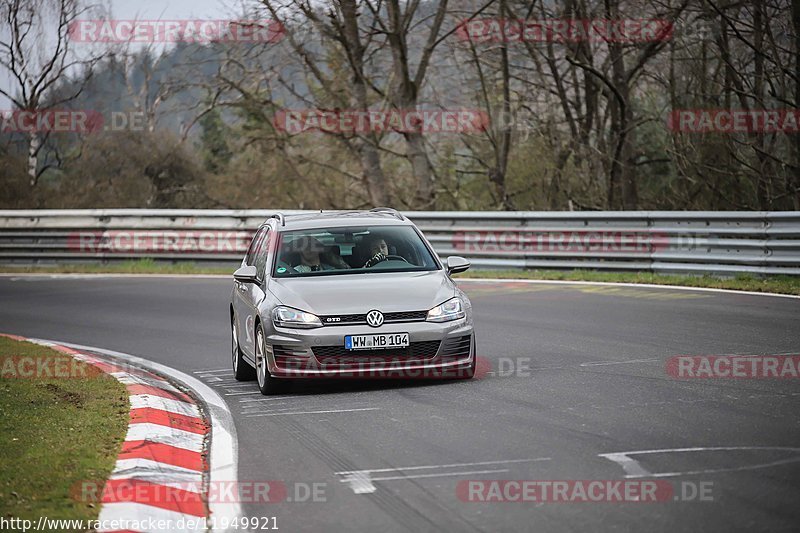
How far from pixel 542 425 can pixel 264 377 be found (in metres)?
3.06

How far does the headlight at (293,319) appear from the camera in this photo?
33.9 ft

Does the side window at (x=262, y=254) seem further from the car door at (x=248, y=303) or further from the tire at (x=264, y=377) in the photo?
the tire at (x=264, y=377)

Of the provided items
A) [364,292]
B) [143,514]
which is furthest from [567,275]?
[143,514]

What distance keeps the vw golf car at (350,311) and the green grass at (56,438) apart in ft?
4.52

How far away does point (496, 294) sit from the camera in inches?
768

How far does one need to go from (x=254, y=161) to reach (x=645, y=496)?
40.9 metres

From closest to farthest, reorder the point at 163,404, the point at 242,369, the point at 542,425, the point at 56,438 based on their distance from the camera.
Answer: the point at 56,438 < the point at 542,425 < the point at 163,404 < the point at 242,369

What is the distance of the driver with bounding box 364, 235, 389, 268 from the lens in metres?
11.6

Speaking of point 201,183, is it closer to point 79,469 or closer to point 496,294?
point 496,294

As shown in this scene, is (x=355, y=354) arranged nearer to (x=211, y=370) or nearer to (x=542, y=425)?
(x=542, y=425)

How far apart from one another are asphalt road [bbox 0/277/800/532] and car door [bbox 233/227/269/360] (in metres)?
0.43

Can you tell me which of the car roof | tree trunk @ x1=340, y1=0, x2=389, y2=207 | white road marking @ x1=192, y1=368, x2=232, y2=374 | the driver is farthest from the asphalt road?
tree trunk @ x1=340, y1=0, x2=389, y2=207

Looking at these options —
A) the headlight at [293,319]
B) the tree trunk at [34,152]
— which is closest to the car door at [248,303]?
the headlight at [293,319]

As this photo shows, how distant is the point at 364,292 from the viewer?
34.9 ft
